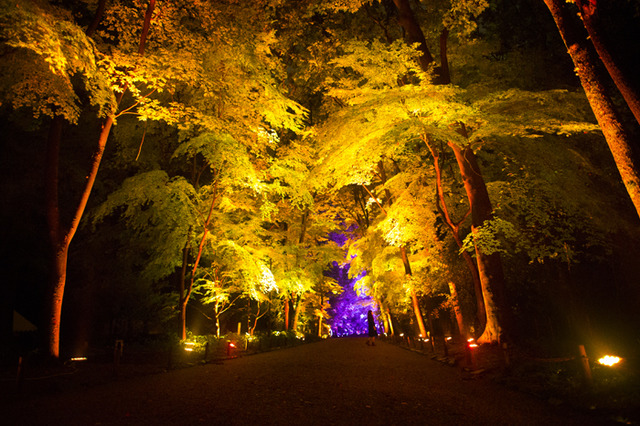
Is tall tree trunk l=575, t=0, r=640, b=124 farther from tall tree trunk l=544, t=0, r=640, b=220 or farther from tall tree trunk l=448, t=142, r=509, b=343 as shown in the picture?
tall tree trunk l=448, t=142, r=509, b=343

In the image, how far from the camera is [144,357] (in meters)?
11.6

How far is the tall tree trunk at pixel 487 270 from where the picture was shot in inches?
387

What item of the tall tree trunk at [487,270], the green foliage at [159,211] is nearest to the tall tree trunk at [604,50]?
the tall tree trunk at [487,270]

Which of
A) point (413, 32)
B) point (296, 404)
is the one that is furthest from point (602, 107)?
point (413, 32)

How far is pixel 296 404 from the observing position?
5480mm

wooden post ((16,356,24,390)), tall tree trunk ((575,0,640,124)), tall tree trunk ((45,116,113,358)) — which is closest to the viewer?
tall tree trunk ((575,0,640,124))

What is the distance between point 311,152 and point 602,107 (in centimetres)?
1428

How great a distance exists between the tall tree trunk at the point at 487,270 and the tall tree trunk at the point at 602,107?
4.98 meters

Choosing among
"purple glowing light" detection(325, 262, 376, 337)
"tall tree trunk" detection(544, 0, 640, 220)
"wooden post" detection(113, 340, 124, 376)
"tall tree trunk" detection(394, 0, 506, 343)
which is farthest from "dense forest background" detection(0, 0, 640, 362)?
"purple glowing light" detection(325, 262, 376, 337)

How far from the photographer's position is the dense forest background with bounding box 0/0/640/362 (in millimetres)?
9477

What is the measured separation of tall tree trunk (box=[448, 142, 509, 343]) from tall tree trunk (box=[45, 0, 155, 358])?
Answer: 11.3m

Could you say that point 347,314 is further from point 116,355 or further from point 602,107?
point 602,107

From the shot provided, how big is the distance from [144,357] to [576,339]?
606 inches

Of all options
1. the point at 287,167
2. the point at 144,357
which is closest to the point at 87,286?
the point at 144,357
